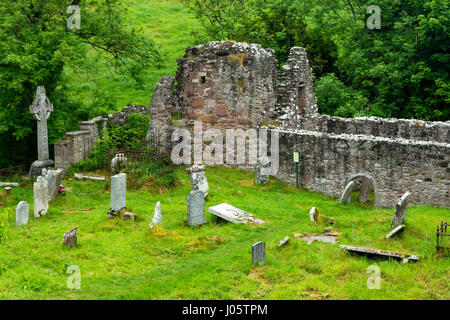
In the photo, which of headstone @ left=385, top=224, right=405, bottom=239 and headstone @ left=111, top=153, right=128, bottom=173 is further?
headstone @ left=111, top=153, right=128, bottom=173

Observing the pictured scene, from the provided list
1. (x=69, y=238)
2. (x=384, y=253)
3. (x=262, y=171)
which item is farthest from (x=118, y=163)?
(x=384, y=253)

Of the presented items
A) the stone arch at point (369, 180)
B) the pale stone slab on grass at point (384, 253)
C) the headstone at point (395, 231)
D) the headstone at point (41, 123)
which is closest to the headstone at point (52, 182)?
Answer: the headstone at point (41, 123)

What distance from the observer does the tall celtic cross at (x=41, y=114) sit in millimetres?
20406

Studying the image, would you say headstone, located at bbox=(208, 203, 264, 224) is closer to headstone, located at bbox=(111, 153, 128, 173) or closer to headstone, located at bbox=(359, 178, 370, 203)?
headstone, located at bbox=(111, 153, 128, 173)

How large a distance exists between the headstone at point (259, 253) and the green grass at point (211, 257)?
0.18 m

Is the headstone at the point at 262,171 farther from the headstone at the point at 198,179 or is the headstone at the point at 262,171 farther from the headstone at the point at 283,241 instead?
the headstone at the point at 283,241

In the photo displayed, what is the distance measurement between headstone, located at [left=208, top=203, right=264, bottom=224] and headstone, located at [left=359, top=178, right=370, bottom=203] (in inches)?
198

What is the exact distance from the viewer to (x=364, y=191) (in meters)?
19.0

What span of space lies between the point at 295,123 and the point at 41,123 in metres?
9.73

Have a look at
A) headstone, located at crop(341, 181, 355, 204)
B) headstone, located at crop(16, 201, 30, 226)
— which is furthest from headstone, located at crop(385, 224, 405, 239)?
headstone, located at crop(16, 201, 30, 226)

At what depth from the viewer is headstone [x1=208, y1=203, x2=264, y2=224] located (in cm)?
1528

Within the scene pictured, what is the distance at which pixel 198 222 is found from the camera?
15133mm

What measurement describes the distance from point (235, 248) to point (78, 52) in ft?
40.6

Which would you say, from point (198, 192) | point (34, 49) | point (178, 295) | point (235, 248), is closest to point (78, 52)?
point (34, 49)
